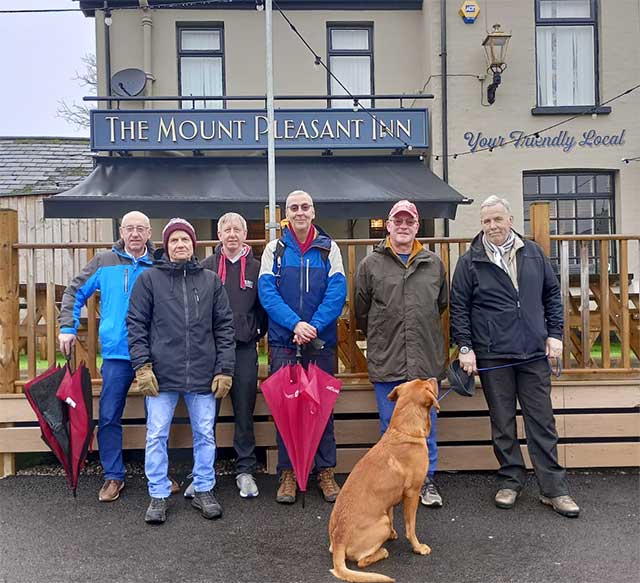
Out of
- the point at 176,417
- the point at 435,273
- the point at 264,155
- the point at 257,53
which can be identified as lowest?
the point at 176,417

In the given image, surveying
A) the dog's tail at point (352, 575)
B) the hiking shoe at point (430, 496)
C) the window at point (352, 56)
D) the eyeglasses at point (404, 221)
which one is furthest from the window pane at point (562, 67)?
the dog's tail at point (352, 575)

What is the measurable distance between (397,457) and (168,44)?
9.96 m

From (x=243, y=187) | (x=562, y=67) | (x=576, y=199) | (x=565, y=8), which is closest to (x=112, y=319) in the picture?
(x=243, y=187)

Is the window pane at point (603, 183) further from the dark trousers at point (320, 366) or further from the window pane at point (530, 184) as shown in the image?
the dark trousers at point (320, 366)

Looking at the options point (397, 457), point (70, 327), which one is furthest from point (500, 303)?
point (70, 327)

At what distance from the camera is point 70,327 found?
4.12m

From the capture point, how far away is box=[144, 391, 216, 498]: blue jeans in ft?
12.5

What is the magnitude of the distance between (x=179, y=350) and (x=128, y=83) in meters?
8.16

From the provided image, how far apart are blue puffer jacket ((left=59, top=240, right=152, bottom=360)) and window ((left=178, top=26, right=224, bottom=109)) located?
299 inches

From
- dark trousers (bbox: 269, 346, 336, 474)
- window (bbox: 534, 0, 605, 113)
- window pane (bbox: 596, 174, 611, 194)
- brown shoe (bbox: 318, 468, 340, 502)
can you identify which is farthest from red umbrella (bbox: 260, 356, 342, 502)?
window (bbox: 534, 0, 605, 113)

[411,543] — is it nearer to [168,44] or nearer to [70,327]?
[70,327]

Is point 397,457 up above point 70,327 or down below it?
below

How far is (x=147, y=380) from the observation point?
12.1ft

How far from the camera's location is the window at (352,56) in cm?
1116
